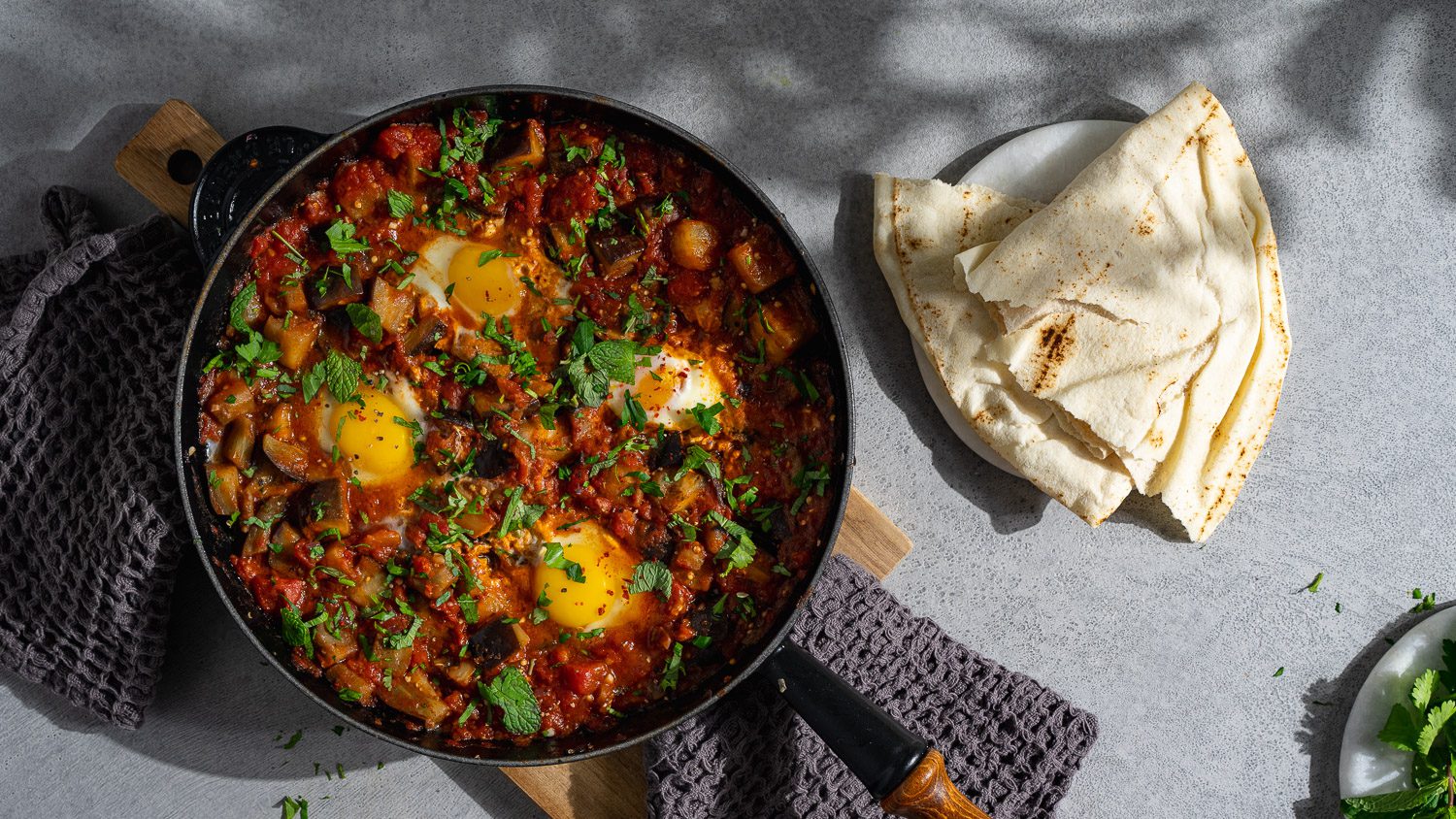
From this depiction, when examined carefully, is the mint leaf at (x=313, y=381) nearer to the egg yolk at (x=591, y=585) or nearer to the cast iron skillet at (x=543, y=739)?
the cast iron skillet at (x=543, y=739)

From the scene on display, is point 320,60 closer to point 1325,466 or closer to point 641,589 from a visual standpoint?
point 641,589

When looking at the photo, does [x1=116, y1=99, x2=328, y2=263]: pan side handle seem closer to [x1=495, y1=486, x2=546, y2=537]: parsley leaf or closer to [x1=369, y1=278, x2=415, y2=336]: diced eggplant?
[x1=369, y1=278, x2=415, y2=336]: diced eggplant

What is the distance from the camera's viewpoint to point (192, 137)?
3.50 m

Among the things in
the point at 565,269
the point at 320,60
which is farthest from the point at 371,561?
the point at 320,60

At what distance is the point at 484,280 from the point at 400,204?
1.23 ft

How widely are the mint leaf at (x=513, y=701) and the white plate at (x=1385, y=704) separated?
3128 millimetres

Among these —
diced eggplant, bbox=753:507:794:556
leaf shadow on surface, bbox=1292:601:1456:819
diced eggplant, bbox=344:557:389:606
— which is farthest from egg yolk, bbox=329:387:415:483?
leaf shadow on surface, bbox=1292:601:1456:819

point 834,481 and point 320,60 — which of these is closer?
point 834,481

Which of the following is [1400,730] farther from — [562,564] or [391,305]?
[391,305]

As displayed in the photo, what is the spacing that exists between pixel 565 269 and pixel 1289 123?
9.37 feet

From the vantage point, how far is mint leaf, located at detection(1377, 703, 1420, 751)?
376 cm

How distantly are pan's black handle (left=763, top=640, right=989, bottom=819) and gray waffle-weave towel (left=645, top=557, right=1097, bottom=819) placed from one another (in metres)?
0.47

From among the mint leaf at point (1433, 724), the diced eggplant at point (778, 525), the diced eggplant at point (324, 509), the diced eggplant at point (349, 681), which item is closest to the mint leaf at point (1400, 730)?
the mint leaf at point (1433, 724)

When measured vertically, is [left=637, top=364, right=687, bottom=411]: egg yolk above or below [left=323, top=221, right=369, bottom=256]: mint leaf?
above
